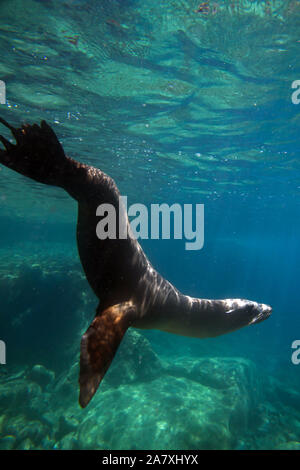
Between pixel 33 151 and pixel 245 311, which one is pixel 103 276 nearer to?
pixel 33 151

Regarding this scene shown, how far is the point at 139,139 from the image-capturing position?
15414 millimetres

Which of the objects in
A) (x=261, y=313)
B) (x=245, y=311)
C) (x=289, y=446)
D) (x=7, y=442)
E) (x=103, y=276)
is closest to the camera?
(x=103, y=276)

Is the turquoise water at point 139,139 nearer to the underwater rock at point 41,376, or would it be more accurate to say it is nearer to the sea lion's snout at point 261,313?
the underwater rock at point 41,376

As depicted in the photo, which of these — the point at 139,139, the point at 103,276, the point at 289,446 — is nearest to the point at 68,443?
the point at 289,446

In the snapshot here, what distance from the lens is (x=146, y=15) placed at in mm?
7555

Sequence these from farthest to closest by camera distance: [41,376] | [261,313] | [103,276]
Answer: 1. [41,376]
2. [261,313]
3. [103,276]

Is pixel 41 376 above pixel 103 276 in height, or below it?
below

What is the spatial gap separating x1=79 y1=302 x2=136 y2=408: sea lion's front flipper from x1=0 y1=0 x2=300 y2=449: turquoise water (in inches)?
249

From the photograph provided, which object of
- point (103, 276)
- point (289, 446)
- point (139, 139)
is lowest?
point (289, 446)

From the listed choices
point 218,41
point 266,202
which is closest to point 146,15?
point 218,41

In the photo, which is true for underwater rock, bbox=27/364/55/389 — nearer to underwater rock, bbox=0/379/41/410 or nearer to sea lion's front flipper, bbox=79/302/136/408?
underwater rock, bbox=0/379/41/410

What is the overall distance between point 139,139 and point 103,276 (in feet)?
45.2

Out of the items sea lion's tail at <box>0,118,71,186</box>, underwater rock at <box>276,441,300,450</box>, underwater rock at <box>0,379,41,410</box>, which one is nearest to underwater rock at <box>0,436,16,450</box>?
underwater rock at <box>0,379,41,410</box>

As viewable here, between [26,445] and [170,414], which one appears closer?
[26,445]
